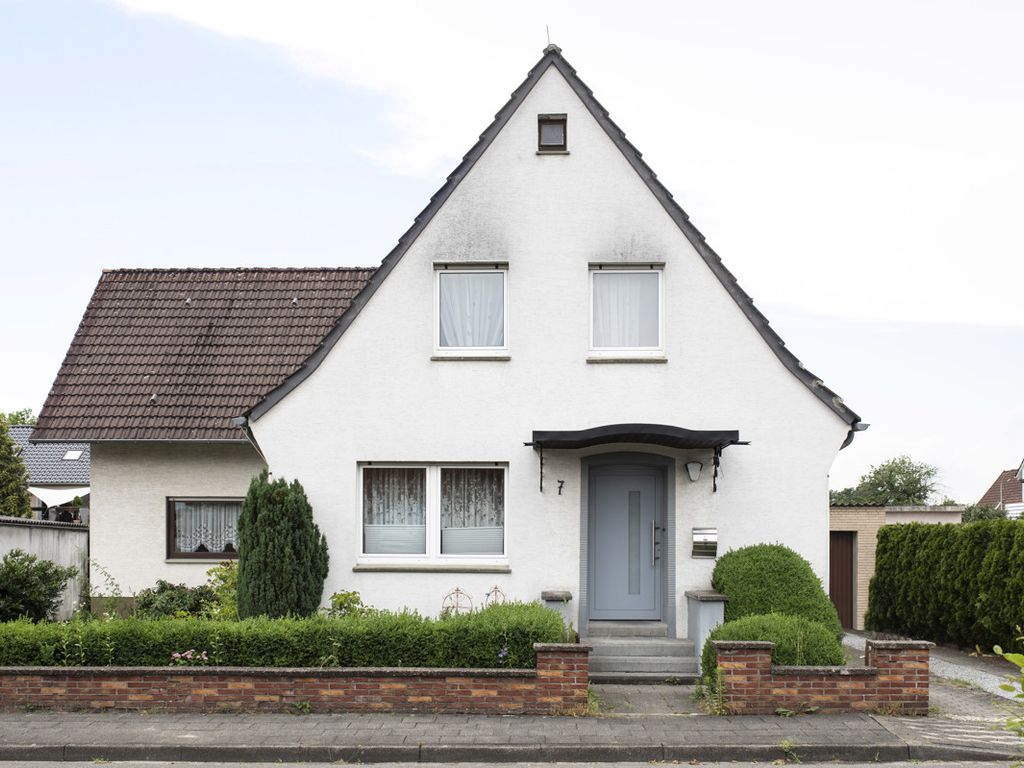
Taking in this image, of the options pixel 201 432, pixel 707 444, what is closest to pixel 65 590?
pixel 201 432

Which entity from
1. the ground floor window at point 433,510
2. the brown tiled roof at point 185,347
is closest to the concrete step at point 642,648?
the ground floor window at point 433,510

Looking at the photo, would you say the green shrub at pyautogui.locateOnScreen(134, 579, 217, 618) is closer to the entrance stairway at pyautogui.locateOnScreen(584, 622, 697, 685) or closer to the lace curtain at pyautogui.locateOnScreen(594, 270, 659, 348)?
the entrance stairway at pyautogui.locateOnScreen(584, 622, 697, 685)

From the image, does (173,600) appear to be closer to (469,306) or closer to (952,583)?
(469,306)

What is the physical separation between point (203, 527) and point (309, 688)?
742 cm

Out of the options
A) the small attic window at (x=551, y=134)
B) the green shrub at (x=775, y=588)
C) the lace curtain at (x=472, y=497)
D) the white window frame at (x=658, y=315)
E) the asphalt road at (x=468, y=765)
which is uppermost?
the small attic window at (x=551, y=134)

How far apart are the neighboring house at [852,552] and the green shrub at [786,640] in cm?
1408

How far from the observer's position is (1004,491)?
54656 mm

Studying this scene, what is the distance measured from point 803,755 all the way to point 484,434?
20.6 feet

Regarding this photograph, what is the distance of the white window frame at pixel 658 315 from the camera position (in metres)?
14.6

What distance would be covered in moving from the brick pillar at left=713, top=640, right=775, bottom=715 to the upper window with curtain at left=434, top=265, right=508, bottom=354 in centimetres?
574

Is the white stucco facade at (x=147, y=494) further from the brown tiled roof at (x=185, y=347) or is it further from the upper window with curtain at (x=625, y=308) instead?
the upper window with curtain at (x=625, y=308)

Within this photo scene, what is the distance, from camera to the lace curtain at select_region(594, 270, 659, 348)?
14.8 m

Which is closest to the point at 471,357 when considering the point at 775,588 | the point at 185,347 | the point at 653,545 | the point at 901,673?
the point at 653,545

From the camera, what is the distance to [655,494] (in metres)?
14.8
